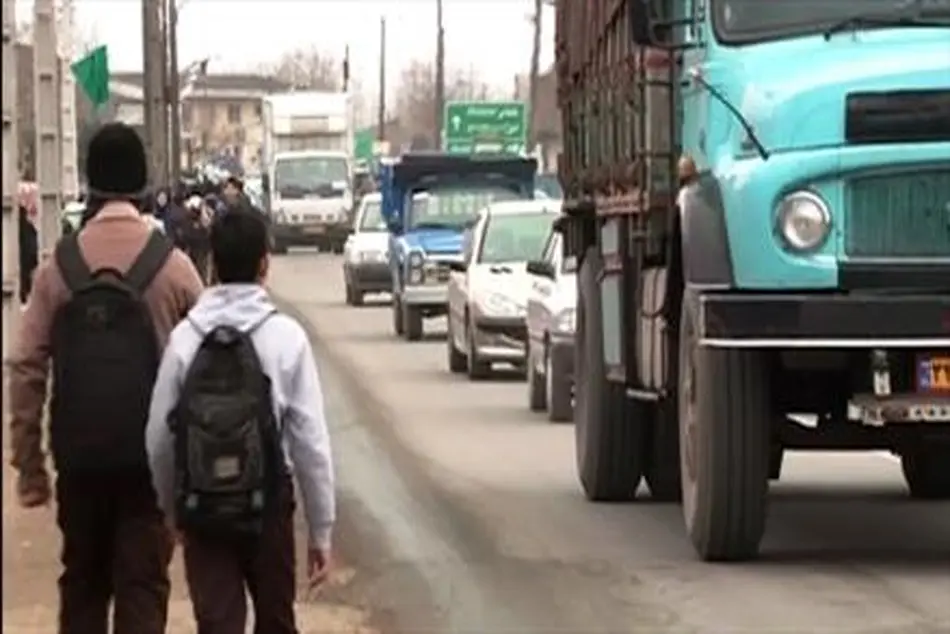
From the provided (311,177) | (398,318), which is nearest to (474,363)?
(398,318)

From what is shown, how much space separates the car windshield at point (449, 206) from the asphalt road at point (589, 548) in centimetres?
1311

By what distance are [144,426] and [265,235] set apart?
687 millimetres

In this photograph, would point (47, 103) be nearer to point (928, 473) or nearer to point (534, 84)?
point (928, 473)

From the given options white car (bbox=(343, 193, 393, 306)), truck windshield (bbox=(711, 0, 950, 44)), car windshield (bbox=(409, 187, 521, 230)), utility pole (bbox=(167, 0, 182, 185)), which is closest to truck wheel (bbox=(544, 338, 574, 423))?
truck windshield (bbox=(711, 0, 950, 44))

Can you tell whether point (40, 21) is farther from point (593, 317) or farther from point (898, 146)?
point (898, 146)

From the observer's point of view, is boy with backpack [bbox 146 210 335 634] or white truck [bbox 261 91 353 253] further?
white truck [bbox 261 91 353 253]

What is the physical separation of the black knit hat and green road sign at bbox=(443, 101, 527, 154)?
2747 inches

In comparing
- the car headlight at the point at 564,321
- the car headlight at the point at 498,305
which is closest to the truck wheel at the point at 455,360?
the car headlight at the point at 498,305

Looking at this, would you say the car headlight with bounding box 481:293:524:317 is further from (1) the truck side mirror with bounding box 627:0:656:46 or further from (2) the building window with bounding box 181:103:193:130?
(2) the building window with bounding box 181:103:193:130

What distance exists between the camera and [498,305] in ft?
87.0

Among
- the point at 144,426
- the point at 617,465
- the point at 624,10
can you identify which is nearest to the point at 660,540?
the point at 617,465

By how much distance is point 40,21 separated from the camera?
581 inches

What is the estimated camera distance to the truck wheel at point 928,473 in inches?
607

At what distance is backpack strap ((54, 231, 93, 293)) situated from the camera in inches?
315
